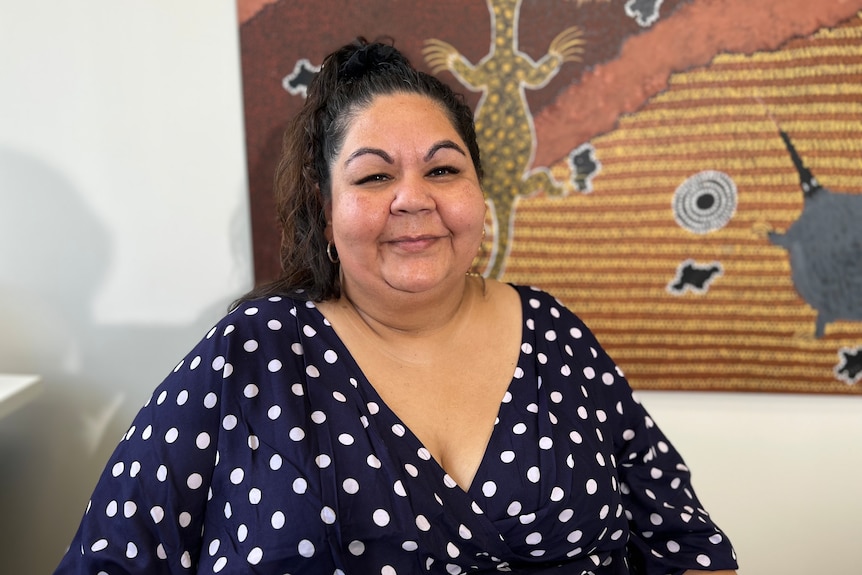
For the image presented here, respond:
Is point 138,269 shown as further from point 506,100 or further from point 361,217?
point 506,100

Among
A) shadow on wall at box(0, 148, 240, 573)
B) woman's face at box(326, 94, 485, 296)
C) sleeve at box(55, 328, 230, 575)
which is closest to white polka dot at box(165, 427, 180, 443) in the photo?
sleeve at box(55, 328, 230, 575)

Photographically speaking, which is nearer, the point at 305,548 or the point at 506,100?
the point at 305,548

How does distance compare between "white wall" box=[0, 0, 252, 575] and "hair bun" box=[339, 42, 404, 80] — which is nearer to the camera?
"hair bun" box=[339, 42, 404, 80]

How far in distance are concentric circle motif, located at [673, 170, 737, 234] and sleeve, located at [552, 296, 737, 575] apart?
361mm

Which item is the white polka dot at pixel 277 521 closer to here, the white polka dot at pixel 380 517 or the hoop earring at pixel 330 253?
the white polka dot at pixel 380 517

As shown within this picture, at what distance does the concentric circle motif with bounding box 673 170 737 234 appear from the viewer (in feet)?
4.80

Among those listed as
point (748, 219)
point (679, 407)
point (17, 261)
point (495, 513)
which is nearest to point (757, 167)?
point (748, 219)

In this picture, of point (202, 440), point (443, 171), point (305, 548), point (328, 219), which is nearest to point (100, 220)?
point (328, 219)

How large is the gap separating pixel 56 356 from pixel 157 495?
771 millimetres

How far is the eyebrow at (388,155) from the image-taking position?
1.14 metres

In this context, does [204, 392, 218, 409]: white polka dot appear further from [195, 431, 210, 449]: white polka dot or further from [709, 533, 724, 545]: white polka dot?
[709, 533, 724, 545]: white polka dot

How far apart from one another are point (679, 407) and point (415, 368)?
2.26 feet

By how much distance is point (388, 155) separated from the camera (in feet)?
3.75

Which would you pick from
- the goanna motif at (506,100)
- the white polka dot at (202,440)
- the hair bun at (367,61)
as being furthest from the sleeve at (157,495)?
the goanna motif at (506,100)
